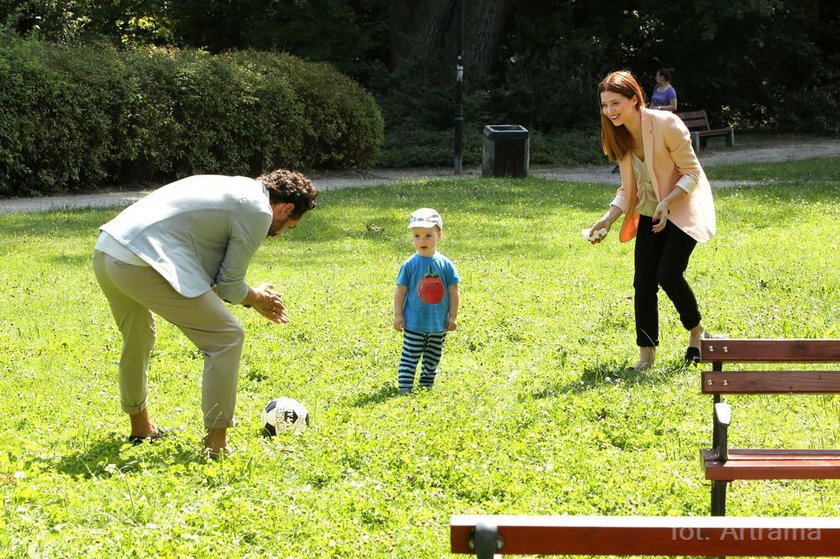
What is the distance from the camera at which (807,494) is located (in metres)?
5.36

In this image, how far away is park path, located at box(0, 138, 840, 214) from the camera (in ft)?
59.8

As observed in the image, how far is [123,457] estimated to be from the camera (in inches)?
225

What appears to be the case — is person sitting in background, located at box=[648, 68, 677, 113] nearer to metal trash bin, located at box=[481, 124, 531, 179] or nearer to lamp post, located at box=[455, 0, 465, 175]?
metal trash bin, located at box=[481, 124, 531, 179]

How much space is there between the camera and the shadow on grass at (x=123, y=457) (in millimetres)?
5709

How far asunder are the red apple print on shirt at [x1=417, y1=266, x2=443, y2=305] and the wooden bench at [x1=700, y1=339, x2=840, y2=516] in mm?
2758

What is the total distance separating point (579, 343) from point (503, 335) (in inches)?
26.8

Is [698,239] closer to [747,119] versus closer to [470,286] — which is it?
[470,286]

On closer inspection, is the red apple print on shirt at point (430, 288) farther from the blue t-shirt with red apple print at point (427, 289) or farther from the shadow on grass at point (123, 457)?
the shadow on grass at point (123, 457)

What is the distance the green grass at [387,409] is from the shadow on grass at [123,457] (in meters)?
0.02

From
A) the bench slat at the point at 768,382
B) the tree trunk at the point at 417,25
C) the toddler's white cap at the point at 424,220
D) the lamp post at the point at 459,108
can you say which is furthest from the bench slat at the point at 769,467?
the tree trunk at the point at 417,25

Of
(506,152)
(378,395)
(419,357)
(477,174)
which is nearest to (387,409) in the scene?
(378,395)

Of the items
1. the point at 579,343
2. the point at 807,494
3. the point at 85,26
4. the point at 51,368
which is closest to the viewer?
the point at 807,494

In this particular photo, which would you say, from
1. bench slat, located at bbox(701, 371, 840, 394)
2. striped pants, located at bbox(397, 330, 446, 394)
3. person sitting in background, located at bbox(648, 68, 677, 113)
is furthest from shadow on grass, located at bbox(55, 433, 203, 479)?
person sitting in background, located at bbox(648, 68, 677, 113)

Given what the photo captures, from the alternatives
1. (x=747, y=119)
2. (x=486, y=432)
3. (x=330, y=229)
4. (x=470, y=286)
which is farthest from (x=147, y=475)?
(x=747, y=119)
